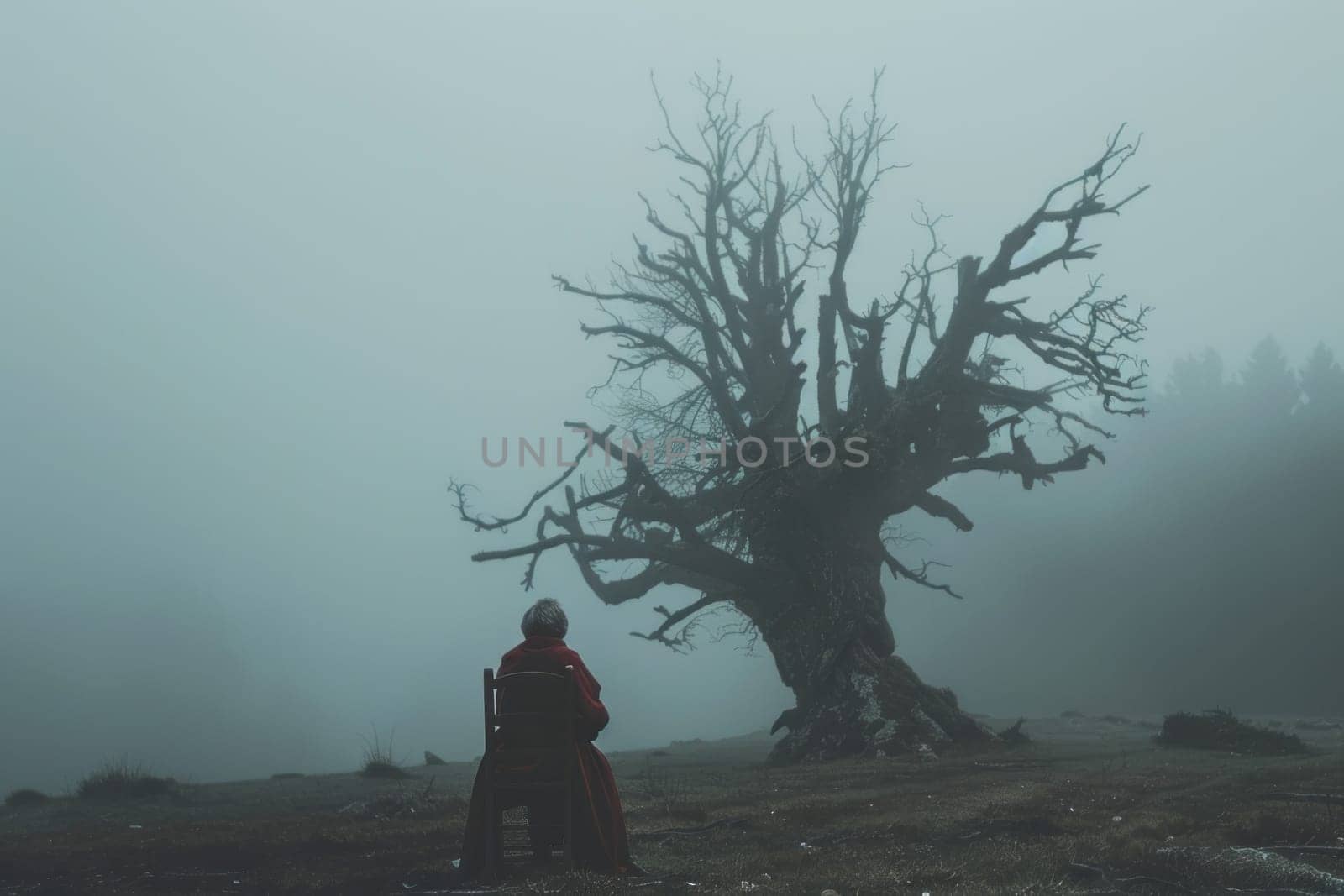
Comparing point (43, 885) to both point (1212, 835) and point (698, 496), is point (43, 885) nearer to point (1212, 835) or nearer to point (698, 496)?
point (1212, 835)

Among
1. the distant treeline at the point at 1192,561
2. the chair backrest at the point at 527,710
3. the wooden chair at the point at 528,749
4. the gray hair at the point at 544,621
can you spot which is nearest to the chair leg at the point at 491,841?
the wooden chair at the point at 528,749

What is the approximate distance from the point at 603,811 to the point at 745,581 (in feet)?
46.6

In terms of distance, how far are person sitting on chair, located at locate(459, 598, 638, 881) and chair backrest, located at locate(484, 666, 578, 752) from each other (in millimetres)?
64

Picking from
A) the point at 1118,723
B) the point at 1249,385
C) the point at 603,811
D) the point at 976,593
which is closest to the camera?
the point at 603,811

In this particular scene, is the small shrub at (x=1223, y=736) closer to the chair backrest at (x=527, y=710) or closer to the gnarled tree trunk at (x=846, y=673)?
the gnarled tree trunk at (x=846, y=673)

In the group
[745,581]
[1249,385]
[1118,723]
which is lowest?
[1118,723]

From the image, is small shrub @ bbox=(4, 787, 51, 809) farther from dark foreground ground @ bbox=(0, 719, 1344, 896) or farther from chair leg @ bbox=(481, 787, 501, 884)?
chair leg @ bbox=(481, 787, 501, 884)

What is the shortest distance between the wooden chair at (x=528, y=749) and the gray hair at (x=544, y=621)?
43cm

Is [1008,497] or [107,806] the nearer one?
[107,806]

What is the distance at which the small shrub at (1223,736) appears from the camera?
15.9 metres

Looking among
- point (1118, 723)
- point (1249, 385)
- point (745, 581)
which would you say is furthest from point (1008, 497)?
point (745, 581)

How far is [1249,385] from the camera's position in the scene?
49.4 meters

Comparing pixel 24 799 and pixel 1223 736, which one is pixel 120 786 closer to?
pixel 24 799

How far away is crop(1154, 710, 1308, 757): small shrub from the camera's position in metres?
15.9
